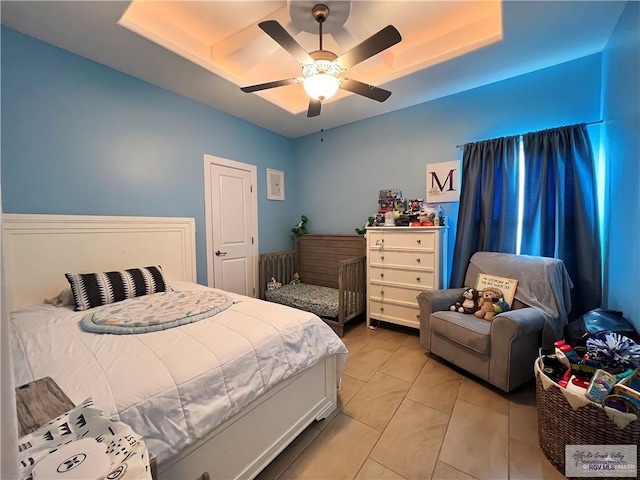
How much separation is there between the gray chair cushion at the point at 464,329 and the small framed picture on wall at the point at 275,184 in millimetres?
2736

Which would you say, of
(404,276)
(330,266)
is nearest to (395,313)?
(404,276)

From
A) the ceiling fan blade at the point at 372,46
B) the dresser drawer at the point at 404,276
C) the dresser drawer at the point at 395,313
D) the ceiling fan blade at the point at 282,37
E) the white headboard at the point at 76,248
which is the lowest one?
the dresser drawer at the point at 395,313

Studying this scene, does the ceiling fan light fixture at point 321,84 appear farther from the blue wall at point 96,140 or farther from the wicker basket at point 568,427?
the wicker basket at point 568,427

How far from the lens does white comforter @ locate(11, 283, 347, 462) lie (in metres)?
0.94

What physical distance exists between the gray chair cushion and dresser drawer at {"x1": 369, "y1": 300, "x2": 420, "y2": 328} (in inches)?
21.6

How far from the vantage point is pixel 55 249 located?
210cm

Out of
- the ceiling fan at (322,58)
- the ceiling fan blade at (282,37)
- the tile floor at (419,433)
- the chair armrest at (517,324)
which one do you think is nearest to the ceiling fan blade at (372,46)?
the ceiling fan at (322,58)

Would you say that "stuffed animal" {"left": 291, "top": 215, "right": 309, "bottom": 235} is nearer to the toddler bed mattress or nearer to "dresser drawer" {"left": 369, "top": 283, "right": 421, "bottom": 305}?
the toddler bed mattress

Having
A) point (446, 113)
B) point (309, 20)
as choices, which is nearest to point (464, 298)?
point (446, 113)

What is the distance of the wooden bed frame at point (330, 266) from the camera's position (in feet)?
10.1

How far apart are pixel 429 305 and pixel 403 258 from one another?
673mm

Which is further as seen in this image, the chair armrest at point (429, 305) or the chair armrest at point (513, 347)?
the chair armrest at point (429, 305)

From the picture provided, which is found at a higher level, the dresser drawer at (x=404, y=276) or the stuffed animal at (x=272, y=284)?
the dresser drawer at (x=404, y=276)

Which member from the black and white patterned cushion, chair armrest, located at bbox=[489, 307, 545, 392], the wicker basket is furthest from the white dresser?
the black and white patterned cushion
